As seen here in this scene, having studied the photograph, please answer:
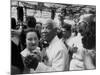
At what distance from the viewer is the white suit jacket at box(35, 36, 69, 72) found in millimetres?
2152

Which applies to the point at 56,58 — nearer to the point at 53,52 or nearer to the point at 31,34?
the point at 53,52

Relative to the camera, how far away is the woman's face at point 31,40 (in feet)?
6.89

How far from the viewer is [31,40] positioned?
2.12 metres

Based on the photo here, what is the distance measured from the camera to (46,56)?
7.08ft

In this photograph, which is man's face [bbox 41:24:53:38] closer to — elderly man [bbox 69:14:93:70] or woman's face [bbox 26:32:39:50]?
woman's face [bbox 26:32:39:50]

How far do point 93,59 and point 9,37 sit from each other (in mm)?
1092

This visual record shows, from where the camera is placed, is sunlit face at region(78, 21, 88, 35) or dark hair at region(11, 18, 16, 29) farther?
sunlit face at region(78, 21, 88, 35)

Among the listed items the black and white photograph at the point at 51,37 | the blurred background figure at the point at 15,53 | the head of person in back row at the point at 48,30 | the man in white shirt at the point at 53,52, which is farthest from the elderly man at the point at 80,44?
the blurred background figure at the point at 15,53

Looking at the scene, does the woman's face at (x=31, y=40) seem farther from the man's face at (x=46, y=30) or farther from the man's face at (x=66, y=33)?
the man's face at (x=66, y=33)

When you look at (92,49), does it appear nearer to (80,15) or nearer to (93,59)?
(93,59)

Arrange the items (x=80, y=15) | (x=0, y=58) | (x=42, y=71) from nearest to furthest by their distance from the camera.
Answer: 1. (x=0, y=58)
2. (x=42, y=71)
3. (x=80, y=15)

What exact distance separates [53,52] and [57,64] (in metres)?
0.15

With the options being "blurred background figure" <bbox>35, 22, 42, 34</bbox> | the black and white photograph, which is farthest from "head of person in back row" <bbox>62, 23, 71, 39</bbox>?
"blurred background figure" <bbox>35, 22, 42, 34</bbox>

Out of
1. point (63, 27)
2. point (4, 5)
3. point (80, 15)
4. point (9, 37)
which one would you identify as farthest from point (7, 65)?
point (80, 15)
